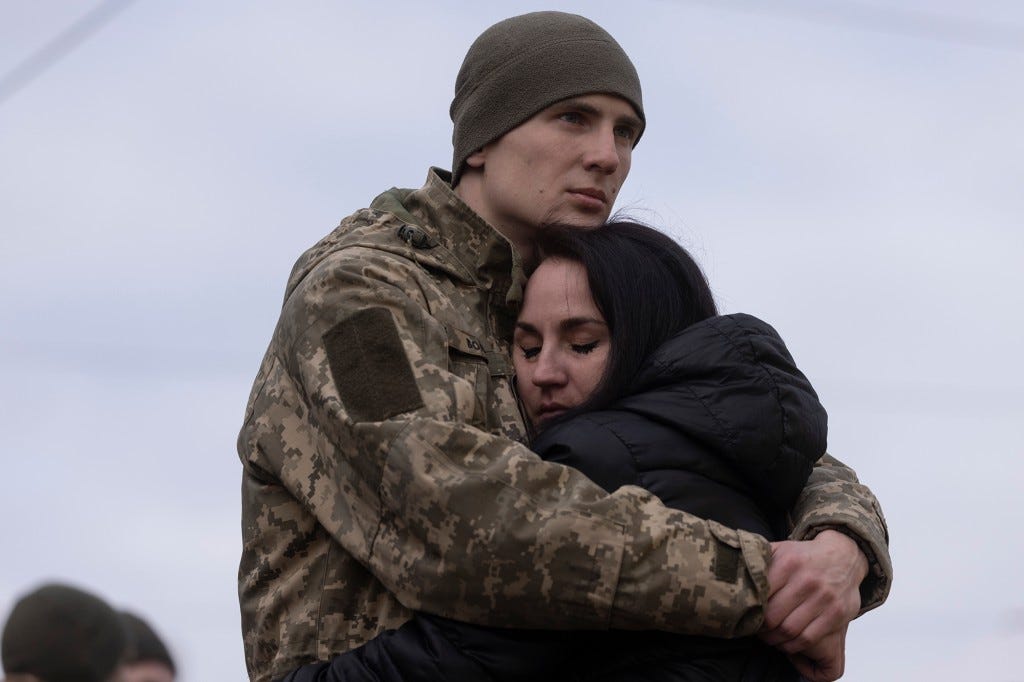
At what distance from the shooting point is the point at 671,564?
479 cm

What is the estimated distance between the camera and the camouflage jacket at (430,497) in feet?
Answer: 15.7

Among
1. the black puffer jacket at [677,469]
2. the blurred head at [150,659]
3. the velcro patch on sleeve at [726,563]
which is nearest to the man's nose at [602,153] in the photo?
the black puffer jacket at [677,469]

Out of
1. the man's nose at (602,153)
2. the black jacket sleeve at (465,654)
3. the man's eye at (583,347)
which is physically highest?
the man's nose at (602,153)

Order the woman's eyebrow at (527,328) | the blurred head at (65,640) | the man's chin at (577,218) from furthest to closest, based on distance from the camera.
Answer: the man's chin at (577,218), the woman's eyebrow at (527,328), the blurred head at (65,640)

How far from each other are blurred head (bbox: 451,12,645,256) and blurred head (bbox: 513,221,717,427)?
39cm

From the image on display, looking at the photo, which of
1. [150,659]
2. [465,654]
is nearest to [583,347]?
[465,654]

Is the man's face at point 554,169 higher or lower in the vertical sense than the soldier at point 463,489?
higher

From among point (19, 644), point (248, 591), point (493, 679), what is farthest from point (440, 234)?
point (19, 644)

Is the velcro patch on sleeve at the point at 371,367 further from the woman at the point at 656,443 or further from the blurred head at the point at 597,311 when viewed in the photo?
the blurred head at the point at 597,311

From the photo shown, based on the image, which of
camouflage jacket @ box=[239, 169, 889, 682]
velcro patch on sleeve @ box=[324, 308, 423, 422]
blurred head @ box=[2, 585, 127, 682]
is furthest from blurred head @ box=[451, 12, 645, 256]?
blurred head @ box=[2, 585, 127, 682]

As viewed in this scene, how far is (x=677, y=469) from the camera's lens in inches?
195

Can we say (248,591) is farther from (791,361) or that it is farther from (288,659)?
(791,361)

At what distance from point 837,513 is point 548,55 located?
170 cm

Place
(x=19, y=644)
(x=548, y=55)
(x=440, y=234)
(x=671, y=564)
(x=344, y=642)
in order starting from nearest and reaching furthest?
(x=19, y=644) < (x=671, y=564) < (x=344, y=642) < (x=440, y=234) < (x=548, y=55)
